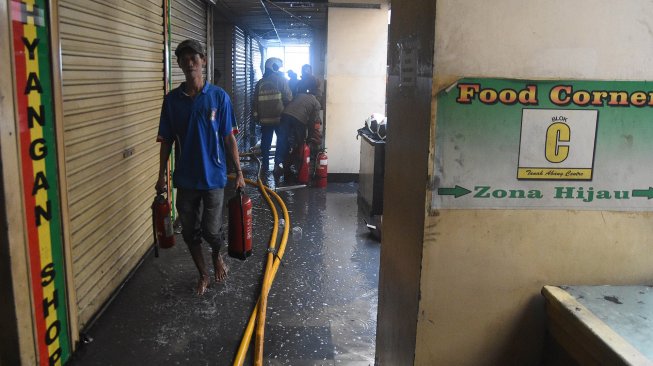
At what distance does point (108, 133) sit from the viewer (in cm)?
394

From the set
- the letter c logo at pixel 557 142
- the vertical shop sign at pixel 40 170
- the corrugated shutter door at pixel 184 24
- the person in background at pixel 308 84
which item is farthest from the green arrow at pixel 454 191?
the person in background at pixel 308 84

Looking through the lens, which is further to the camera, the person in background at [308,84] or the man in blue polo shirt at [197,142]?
the person in background at [308,84]

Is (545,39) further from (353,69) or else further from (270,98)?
(270,98)

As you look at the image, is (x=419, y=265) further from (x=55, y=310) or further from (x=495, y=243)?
(x=55, y=310)

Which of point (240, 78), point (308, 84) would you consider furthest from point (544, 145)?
point (240, 78)

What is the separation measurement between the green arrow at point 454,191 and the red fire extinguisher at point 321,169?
6.77 meters

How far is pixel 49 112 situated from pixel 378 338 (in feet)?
7.02

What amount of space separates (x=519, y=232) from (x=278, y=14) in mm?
9249

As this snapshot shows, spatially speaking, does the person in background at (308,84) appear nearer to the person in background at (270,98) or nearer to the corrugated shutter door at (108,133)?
the person in background at (270,98)

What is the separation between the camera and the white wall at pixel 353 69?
28.3ft

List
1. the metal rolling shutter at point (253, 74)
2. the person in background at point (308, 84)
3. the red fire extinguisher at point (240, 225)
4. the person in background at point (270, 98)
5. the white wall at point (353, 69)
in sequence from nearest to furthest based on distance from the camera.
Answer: the red fire extinguisher at point (240, 225) → the white wall at point (353, 69) → the person in background at point (270, 98) → the person in background at point (308, 84) → the metal rolling shutter at point (253, 74)

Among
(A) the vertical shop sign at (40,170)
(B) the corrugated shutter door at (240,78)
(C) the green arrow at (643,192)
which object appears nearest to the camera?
(C) the green arrow at (643,192)

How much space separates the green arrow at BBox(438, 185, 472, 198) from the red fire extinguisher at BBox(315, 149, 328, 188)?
22.2 ft

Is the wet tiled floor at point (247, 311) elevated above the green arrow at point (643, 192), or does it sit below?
below
